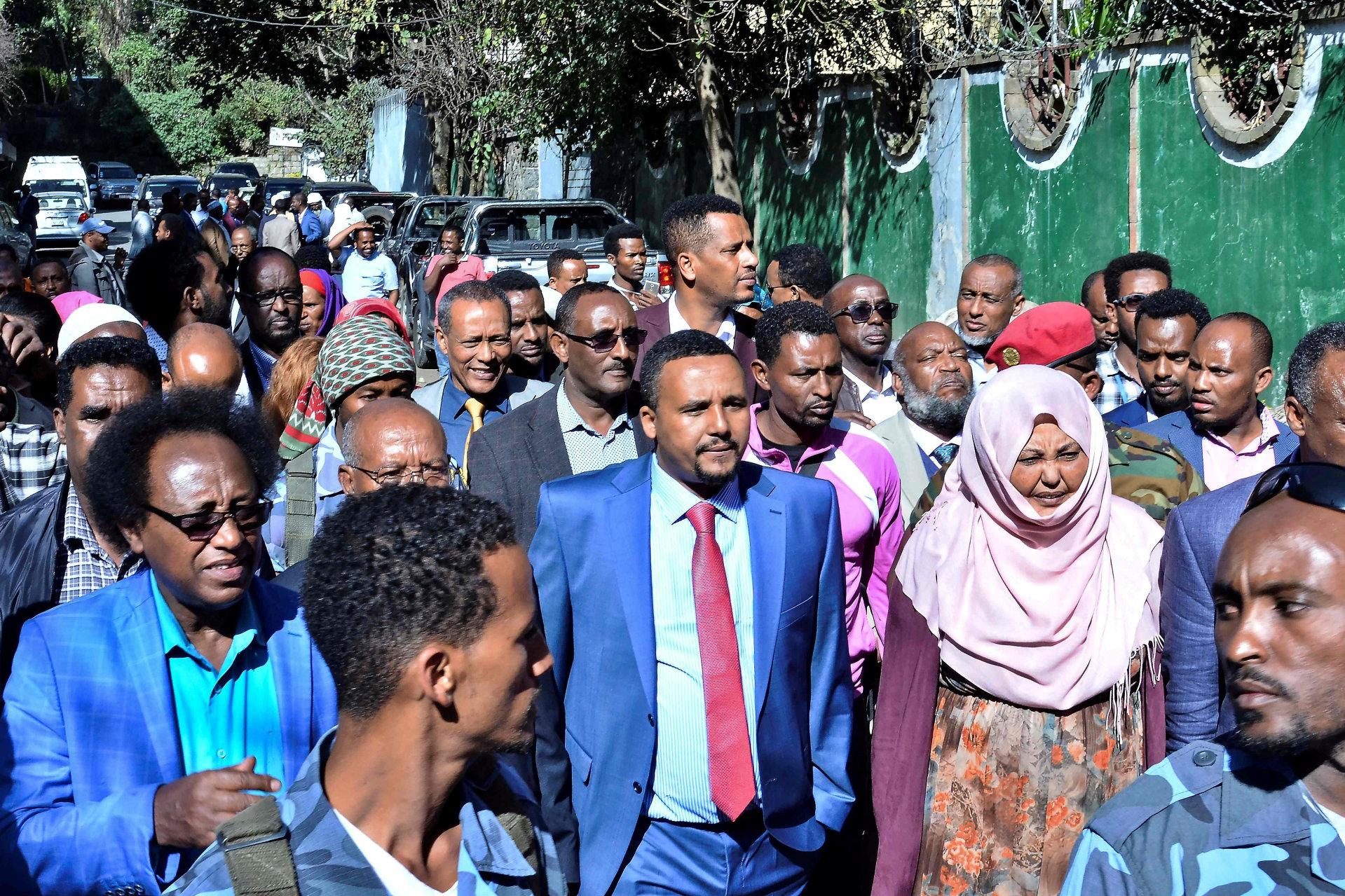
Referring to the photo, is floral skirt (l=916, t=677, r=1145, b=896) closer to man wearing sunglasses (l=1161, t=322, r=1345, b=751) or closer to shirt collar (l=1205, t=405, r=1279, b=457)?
man wearing sunglasses (l=1161, t=322, r=1345, b=751)

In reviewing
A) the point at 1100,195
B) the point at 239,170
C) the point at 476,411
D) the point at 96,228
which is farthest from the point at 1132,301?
the point at 239,170

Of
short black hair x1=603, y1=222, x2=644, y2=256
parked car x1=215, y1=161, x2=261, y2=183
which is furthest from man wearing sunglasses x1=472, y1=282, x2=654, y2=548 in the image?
parked car x1=215, y1=161, x2=261, y2=183

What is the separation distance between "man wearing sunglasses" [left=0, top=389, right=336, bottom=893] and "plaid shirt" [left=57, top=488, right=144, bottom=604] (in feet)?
2.85

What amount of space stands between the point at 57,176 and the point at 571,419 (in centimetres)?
4109

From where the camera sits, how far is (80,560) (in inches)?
154

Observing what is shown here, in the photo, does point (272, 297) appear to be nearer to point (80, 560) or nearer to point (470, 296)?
point (470, 296)

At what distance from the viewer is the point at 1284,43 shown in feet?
36.0

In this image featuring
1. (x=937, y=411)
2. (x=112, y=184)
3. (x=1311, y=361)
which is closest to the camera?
(x=1311, y=361)

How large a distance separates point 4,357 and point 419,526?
4128 mm

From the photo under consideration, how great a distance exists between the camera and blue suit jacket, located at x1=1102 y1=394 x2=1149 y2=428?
596 cm

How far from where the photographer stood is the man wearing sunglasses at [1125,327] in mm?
6992

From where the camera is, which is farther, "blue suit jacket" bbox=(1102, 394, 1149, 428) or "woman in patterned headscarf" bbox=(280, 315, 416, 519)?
"blue suit jacket" bbox=(1102, 394, 1149, 428)

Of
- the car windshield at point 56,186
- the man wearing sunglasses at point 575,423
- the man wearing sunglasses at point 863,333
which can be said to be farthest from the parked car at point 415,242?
A: the car windshield at point 56,186

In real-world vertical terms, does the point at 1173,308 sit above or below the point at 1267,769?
above
